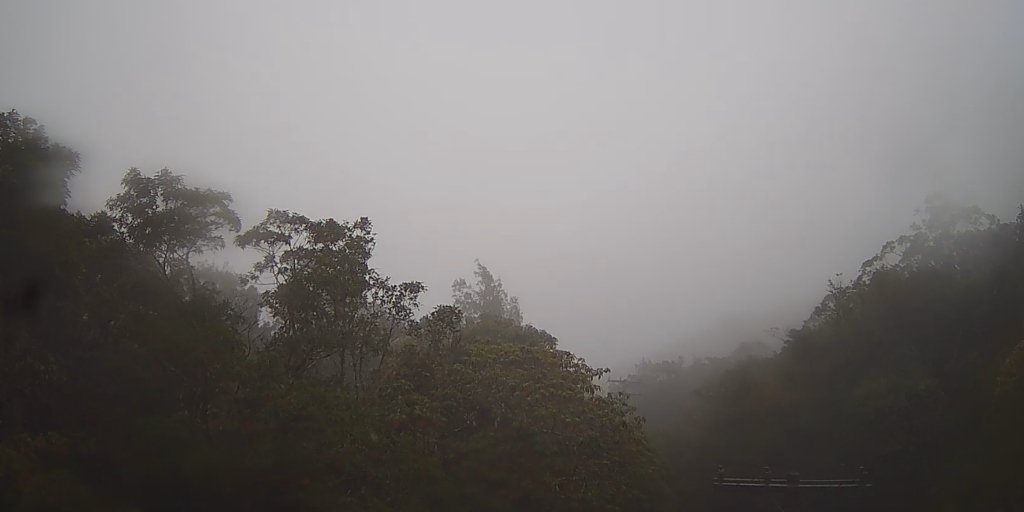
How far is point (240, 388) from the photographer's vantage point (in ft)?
42.6

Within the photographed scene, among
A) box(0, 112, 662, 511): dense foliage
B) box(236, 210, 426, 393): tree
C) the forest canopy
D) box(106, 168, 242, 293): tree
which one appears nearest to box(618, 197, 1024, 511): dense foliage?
the forest canopy

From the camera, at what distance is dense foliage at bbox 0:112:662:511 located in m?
10.6

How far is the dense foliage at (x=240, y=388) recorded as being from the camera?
34.6ft

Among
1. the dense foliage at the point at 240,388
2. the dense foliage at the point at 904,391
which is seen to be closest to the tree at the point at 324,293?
the dense foliage at the point at 240,388

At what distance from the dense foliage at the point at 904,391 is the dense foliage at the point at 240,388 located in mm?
11007

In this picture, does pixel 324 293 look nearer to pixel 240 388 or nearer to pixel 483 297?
pixel 240 388

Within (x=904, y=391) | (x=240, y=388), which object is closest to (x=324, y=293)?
(x=240, y=388)

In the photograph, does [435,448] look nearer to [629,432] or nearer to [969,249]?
[629,432]

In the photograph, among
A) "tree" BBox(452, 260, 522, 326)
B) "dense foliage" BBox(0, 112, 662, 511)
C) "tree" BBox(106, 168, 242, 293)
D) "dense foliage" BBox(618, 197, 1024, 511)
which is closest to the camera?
"dense foliage" BBox(0, 112, 662, 511)

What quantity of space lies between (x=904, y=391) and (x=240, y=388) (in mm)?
23239

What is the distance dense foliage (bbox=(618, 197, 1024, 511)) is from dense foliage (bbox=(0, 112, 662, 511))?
11.0 m

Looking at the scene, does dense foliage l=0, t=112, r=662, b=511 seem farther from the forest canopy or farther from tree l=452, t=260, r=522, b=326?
tree l=452, t=260, r=522, b=326

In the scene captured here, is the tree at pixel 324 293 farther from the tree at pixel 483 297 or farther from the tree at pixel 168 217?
the tree at pixel 483 297

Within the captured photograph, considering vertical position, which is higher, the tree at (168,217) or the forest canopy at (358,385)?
the tree at (168,217)
